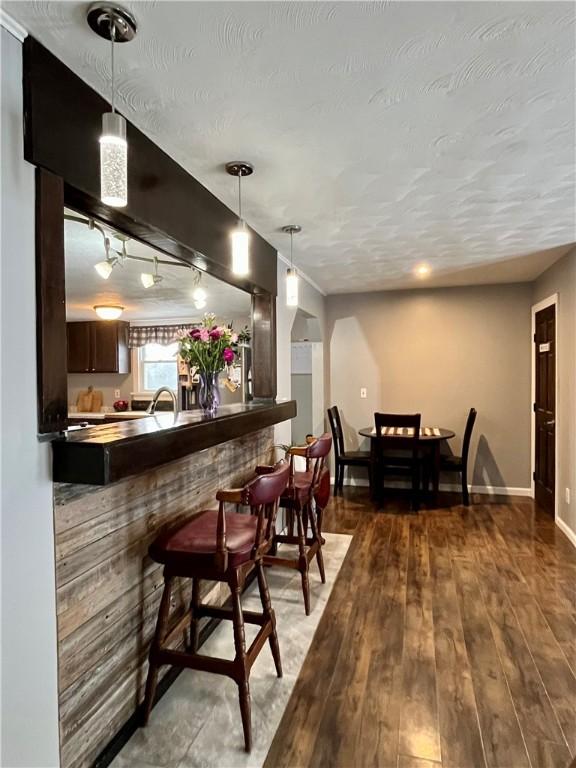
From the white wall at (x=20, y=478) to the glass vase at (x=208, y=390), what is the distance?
1.21m

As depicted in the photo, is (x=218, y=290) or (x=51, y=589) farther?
(x=218, y=290)

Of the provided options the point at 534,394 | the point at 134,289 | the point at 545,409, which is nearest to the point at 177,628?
the point at 134,289

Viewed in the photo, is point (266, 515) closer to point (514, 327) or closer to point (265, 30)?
point (265, 30)

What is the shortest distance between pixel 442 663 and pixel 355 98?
249cm

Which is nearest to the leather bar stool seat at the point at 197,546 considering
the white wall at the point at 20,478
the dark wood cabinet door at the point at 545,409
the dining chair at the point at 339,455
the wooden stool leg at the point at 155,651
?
the wooden stool leg at the point at 155,651

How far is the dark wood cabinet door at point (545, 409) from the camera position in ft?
14.0

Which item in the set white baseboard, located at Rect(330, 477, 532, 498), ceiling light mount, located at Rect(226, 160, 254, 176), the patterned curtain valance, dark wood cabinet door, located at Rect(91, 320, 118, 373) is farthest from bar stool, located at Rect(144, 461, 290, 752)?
dark wood cabinet door, located at Rect(91, 320, 118, 373)

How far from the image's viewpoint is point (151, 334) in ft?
22.7

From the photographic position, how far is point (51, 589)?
139 centimetres

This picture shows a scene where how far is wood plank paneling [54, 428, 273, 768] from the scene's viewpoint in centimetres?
148

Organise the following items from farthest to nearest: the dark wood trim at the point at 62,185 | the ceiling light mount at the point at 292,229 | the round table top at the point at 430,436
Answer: the round table top at the point at 430,436, the ceiling light mount at the point at 292,229, the dark wood trim at the point at 62,185

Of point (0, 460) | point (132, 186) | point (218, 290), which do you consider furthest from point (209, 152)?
point (218, 290)

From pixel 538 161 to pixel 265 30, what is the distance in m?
1.50

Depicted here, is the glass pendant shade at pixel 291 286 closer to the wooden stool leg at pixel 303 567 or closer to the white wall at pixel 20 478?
the wooden stool leg at pixel 303 567
